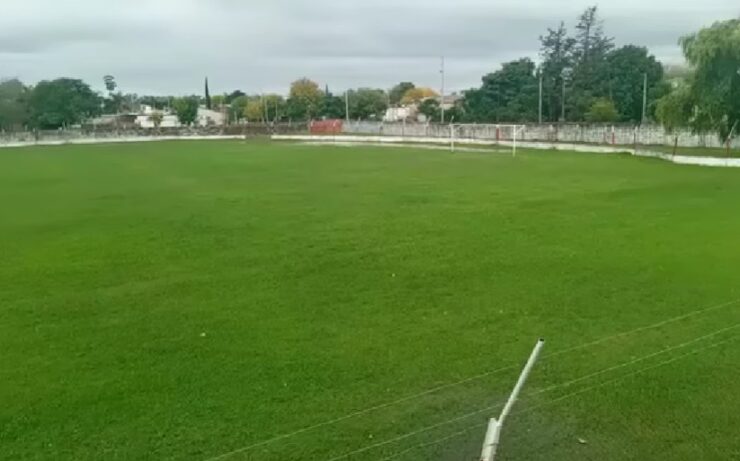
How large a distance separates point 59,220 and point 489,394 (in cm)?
1214

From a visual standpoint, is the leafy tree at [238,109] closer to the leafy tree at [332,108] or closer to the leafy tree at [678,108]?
the leafy tree at [332,108]

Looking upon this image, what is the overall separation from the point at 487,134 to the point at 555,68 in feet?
54.5

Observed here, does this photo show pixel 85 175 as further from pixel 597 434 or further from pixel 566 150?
pixel 597 434

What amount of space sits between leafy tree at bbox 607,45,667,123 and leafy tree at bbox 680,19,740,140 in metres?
32.1

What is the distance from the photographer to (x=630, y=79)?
204 feet

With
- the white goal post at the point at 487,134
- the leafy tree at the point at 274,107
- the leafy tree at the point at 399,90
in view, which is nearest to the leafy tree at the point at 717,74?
the white goal post at the point at 487,134

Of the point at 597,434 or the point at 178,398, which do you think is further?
the point at 178,398

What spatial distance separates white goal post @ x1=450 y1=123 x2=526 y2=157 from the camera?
48650 mm

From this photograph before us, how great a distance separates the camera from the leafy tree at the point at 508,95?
66.1 metres

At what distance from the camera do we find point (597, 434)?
538 centimetres

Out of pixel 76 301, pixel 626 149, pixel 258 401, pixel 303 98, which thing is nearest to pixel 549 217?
pixel 76 301

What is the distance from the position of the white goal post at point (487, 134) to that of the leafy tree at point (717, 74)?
16.5 m

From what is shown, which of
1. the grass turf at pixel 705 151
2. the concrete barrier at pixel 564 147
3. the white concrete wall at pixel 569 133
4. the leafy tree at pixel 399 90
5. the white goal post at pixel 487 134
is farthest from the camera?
the leafy tree at pixel 399 90

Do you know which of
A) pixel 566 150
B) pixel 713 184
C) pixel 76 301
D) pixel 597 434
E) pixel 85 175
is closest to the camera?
pixel 597 434
